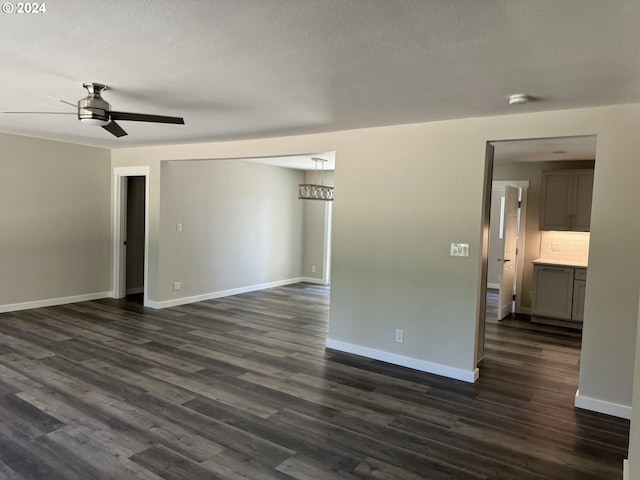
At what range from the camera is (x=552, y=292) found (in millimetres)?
6121

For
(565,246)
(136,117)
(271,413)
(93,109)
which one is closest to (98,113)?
(93,109)

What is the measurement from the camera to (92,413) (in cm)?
310

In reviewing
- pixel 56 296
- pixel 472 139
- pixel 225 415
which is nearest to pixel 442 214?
pixel 472 139

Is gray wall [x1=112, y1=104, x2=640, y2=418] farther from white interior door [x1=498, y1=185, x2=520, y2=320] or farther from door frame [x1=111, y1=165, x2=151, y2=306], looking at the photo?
door frame [x1=111, y1=165, x2=151, y2=306]

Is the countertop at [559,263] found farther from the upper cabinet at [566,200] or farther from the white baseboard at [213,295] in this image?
the white baseboard at [213,295]

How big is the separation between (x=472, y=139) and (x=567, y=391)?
2396 mm

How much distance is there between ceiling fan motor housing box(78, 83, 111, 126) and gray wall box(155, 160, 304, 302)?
10.8ft

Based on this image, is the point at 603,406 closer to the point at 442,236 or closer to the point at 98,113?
the point at 442,236

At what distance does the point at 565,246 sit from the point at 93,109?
6556mm

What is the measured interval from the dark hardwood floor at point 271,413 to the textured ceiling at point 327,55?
7.76 feet

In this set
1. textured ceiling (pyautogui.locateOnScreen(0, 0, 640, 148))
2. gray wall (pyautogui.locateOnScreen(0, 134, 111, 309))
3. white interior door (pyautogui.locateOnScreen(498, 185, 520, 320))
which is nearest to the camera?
textured ceiling (pyautogui.locateOnScreen(0, 0, 640, 148))

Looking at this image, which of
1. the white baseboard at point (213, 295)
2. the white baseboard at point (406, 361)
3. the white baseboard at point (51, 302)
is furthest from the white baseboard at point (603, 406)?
the white baseboard at point (51, 302)

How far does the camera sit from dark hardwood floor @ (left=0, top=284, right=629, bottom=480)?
2.54 metres

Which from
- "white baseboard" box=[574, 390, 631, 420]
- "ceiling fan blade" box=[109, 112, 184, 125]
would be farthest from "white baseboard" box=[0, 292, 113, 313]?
"white baseboard" box=[574, 390, 631, 420]
